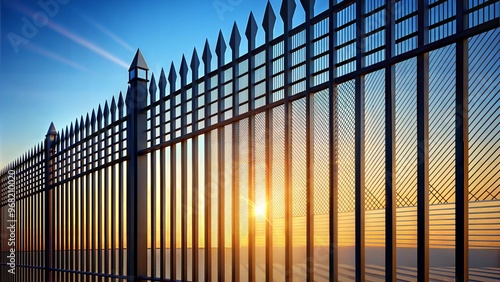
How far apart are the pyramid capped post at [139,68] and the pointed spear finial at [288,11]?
2801 millimetres

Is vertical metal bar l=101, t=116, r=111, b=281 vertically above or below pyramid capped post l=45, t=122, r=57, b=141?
below

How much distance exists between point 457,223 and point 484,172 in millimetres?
280

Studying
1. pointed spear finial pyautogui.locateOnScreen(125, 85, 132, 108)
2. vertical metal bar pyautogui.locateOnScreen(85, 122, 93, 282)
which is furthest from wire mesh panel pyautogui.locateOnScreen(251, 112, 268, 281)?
vertical metal bar pyautogui.locateOnScreen(85, 122, 93, 282)

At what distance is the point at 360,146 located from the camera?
9.73ft

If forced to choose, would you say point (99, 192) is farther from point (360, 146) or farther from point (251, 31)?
point (360, 146)

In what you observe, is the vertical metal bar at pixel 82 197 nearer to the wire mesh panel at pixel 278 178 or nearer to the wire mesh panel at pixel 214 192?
the wire mesh panel at pixel 214 192

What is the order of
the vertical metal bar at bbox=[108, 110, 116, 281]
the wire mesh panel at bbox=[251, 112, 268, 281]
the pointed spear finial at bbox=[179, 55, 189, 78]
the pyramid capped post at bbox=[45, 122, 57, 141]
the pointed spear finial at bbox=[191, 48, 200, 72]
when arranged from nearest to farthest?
the wire mesh panel at bbox=[251, 112, 268, 281] < the pointed spear finial at bbox=[191, 48, 200, 72] < the pointed spear finial at bbox=[179, 55, 189, 78] < the vertical metal bar at bbox=[108, 110, 116, 281] < the pyramid capped post at bbox=[45, 122, 57, 141]

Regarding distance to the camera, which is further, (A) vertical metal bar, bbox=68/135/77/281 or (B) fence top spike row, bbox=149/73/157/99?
(A) vertical metal bar, bbox=68/135/77/281

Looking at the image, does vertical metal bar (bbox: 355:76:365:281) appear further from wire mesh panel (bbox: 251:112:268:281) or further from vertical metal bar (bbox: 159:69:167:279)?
vertical metal bar (bbox: 159:69:167:279)

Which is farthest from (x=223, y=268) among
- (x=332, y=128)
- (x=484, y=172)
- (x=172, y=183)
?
(x=484, y=172)

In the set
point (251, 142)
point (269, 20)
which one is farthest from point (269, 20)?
point (251, 142)

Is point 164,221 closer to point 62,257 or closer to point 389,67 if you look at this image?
point 389,67

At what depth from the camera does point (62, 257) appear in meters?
8.48

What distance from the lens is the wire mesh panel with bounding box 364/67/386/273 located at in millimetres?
2865
